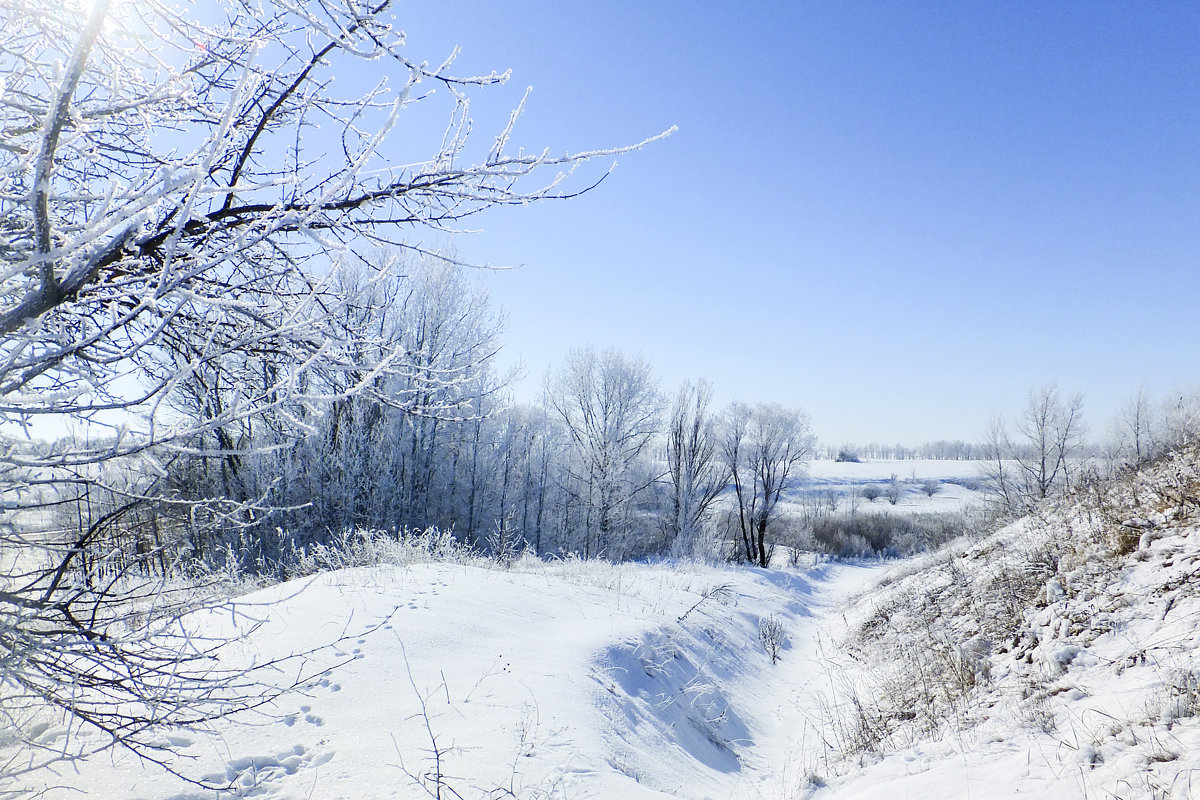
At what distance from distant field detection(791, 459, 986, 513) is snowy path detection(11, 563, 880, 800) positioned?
37448 millimetres

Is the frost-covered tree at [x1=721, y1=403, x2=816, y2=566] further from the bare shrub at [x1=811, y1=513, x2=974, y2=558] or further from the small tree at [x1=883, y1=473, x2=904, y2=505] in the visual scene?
the small tree at [x1=883, y1=473, x2=904, y2=505]

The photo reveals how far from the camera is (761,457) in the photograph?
1211 inches

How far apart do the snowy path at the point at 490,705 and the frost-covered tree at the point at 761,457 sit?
66.8 feet

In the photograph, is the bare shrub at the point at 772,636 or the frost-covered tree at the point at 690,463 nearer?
the bare shrub at the point at 772,636

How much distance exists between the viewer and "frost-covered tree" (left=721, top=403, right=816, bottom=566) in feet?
95.1

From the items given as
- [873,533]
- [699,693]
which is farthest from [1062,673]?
[873,533]

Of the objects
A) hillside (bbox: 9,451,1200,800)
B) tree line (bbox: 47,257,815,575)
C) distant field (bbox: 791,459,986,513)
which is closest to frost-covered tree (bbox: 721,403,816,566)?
tree line (bbox: 47,257,815,575)

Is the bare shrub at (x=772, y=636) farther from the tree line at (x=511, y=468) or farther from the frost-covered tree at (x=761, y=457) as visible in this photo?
the frost-covered tree at (x=761, y=457)

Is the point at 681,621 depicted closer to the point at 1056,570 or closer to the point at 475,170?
the point at 1056,570

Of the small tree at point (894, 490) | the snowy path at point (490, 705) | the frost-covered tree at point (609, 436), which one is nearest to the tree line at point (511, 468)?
the frost-covered tree at point (609, 436)

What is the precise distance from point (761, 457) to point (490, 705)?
28.0 meters

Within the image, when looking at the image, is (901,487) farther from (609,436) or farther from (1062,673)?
(1062,673)

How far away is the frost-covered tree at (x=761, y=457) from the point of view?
29.0 m

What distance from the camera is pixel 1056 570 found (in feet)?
21.7
